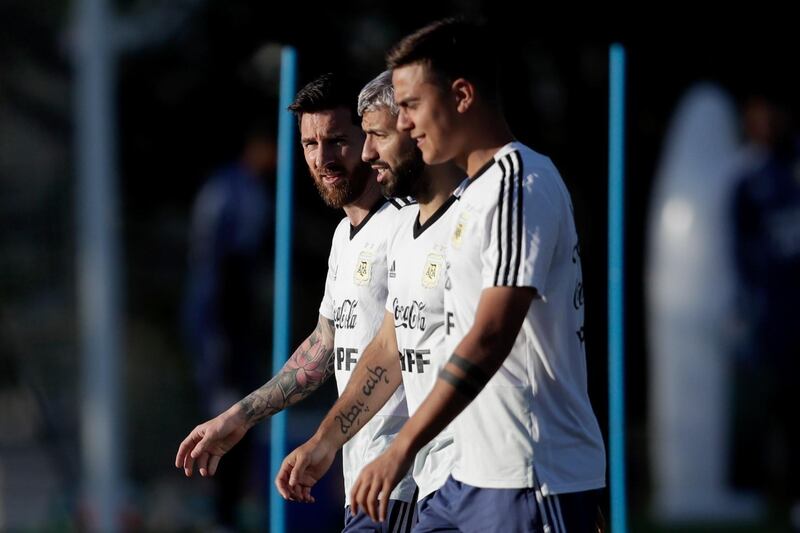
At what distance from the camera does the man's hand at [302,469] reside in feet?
13.9

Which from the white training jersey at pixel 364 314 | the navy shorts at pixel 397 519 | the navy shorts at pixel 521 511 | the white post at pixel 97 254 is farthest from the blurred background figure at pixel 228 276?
the navy shorts at pixel 521 511

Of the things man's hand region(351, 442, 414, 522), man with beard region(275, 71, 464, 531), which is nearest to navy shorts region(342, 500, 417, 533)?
man with beard region(275, 71, 464, 531)

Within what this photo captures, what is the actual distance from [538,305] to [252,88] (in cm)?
947

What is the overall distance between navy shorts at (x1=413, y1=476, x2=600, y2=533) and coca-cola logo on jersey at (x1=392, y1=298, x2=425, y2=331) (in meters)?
0.47

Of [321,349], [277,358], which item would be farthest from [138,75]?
[321,349]

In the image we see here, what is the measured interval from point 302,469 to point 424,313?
53cm

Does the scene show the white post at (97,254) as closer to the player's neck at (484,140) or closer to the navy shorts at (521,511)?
the navy shorts at (521,511)

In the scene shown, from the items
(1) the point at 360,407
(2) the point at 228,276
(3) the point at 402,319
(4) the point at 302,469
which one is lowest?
(4) the point at 302,469

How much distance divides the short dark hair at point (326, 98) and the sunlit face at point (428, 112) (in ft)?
3.16

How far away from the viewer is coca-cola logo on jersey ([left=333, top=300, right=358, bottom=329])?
471 centimetres

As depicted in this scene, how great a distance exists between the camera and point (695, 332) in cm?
1141

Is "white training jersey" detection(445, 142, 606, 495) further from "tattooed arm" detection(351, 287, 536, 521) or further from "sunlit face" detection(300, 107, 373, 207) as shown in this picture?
"sunlit face" detection(300, 107, 373, 207)

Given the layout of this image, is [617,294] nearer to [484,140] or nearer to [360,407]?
[360,407]

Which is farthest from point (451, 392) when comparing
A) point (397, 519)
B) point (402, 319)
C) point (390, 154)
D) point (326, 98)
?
point (326, 98)
